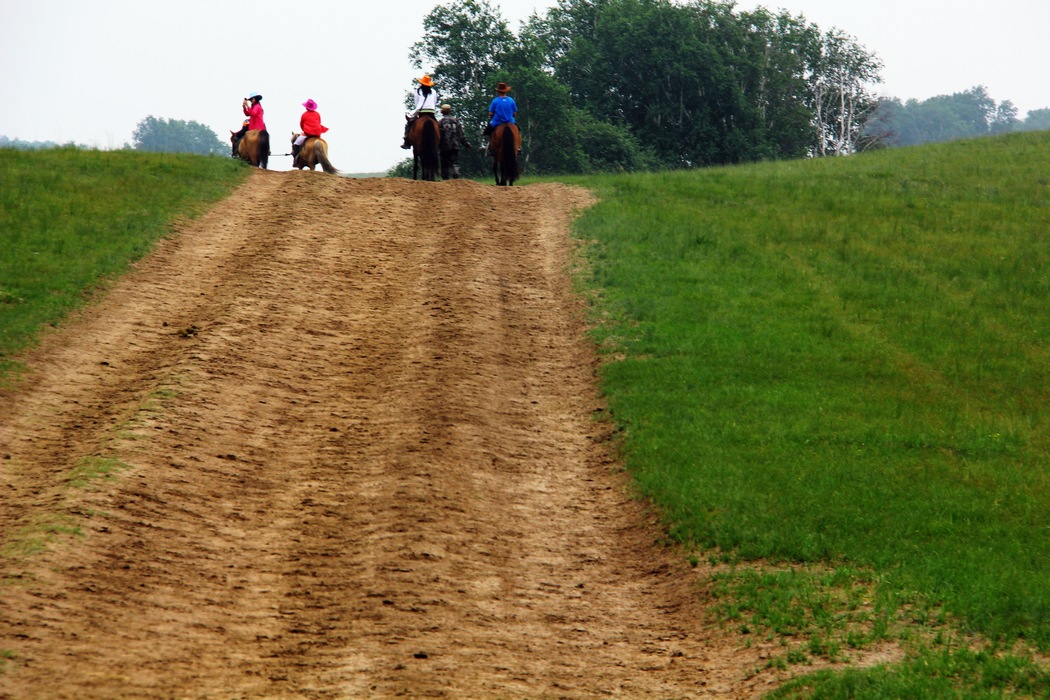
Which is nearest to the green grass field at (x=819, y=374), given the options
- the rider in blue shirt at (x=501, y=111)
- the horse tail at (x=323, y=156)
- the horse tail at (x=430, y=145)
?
the rider in blue shirt at (x=501, y=111)

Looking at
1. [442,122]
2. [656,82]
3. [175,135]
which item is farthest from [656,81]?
[175,135]

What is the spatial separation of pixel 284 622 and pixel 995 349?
1054cm

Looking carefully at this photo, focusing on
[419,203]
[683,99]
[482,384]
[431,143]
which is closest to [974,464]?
Result: [482,384]

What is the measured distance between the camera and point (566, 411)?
12117mm

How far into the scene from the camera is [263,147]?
25.0 metres

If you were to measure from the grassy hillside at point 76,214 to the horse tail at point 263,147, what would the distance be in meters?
1.97

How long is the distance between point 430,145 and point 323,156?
2.54m

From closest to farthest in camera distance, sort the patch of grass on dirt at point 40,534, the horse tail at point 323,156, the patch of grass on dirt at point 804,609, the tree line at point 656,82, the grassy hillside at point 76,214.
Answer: the patch of grass on dirt at point 804,609, the patch of grass on dirt at point 40,534, the grassy hillside at point 76,214, the horse tail at point 323,156, the tree line at point 656,82

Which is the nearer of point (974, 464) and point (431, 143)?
point (974, 464)

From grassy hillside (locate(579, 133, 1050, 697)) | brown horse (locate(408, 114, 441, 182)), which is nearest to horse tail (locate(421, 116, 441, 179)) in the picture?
brown horse (locate(408, 114, 441, 182))

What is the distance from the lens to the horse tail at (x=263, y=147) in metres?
25.0

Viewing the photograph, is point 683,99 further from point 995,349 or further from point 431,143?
point 995,349

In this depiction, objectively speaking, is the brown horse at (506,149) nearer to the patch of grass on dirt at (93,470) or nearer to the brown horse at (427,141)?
the brown horse at (427,141)

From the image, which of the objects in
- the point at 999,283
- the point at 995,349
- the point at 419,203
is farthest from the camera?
the point at 419,203
